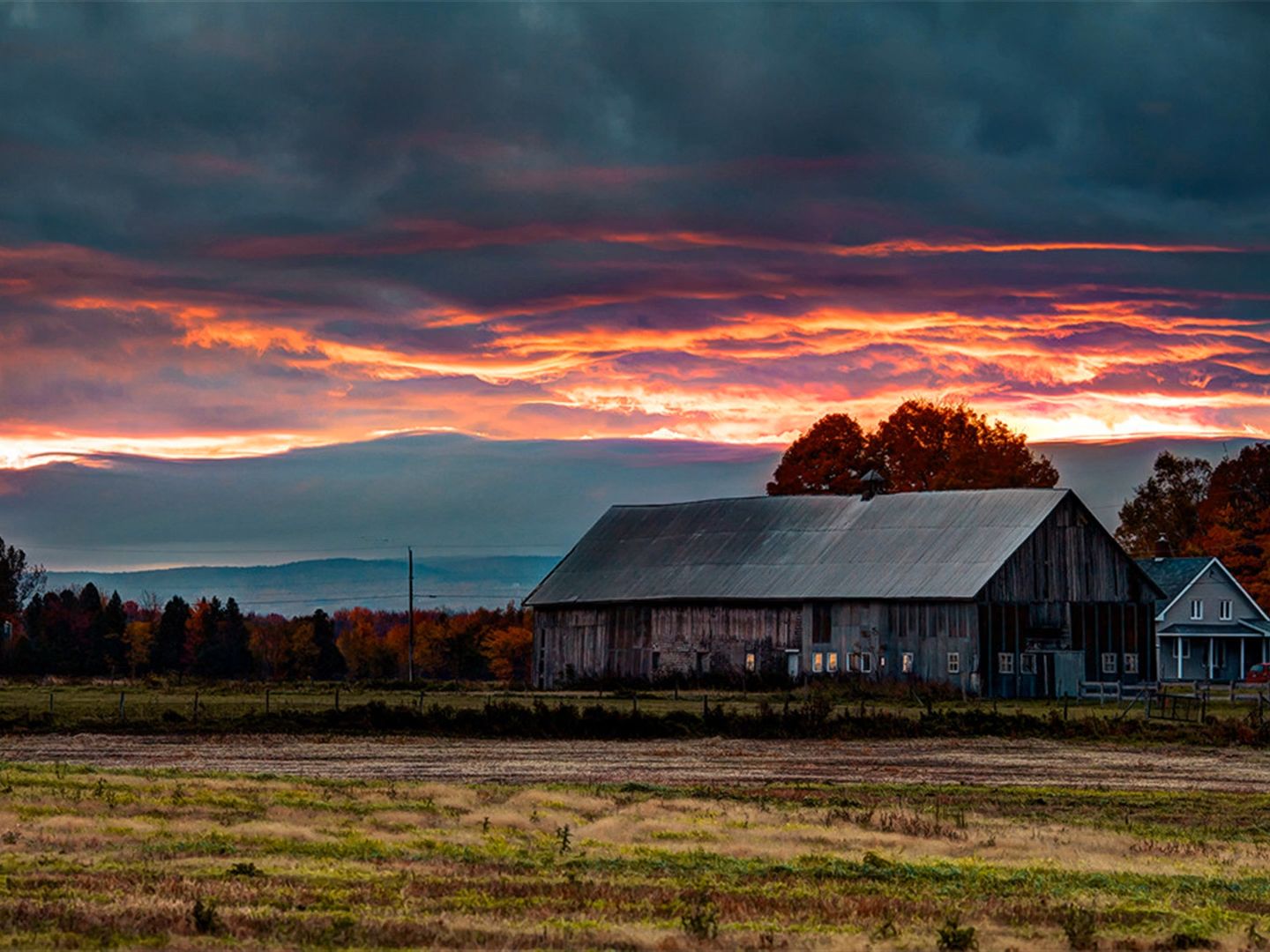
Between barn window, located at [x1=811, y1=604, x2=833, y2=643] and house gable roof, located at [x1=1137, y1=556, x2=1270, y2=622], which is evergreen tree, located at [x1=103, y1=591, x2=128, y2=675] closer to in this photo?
barn window, located at [x1=811, y1=604, x2=833, y2=643]

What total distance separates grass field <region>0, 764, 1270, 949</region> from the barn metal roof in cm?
4508

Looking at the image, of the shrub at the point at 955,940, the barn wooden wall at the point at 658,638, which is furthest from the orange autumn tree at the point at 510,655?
the shrub at the point at 955,940

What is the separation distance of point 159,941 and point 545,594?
78321 millimetres

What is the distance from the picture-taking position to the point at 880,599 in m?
79.6

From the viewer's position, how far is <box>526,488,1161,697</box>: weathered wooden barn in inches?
3066

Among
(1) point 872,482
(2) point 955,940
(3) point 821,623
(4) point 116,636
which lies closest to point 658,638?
(3) point 821,623

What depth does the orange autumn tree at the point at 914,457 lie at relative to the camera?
369 feet

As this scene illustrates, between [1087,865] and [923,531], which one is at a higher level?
[923,531]

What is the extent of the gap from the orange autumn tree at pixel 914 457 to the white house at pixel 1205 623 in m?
12.2

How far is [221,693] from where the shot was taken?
79.2m

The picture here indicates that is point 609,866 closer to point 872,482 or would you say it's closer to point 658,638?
point 658,638

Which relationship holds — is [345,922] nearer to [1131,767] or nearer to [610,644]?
[1131,767]

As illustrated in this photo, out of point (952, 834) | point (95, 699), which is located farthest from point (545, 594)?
point (952, 834)

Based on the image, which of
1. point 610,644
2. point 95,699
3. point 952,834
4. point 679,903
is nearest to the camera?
point 679,903
